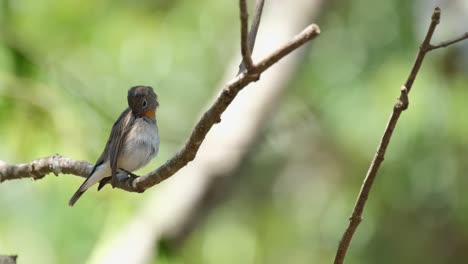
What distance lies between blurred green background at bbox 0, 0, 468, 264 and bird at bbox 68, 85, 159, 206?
58.6 inches

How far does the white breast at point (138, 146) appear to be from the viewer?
473 centimetres

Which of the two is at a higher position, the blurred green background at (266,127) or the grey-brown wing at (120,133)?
the blurred green background at (266,127)

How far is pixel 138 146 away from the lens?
15.6 ft

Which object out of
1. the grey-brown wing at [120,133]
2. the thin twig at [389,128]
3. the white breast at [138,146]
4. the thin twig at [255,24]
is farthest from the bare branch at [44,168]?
the thin twig at [389,128]

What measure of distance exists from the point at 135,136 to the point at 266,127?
4523 millimetres

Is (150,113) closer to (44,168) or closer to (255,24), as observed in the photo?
(44,168)

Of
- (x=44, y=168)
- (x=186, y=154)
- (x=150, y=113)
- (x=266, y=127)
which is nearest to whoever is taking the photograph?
(x=186, y=154)

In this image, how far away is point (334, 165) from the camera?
10.7 metres

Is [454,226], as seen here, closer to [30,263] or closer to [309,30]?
[30,263]

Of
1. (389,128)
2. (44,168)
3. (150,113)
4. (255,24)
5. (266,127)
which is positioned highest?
(266,127)

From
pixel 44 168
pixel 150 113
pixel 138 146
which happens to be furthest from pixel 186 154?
pixel 150 113

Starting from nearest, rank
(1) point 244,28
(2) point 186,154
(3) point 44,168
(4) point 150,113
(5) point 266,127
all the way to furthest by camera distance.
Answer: (1) point 244,28 → (2) point 186,154 → (3) point 44,168 → (4) point 150,113 → (5) point 266,127

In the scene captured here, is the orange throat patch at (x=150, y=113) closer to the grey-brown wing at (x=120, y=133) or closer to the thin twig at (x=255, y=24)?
the grey-brown wing at (x=120, y=133)

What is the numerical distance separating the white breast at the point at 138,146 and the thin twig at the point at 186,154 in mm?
731
